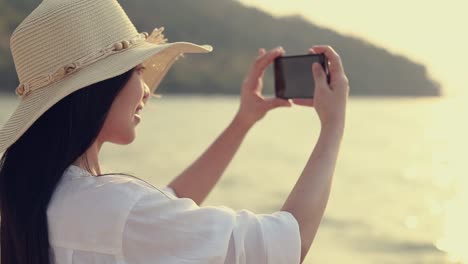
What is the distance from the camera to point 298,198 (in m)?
1.20

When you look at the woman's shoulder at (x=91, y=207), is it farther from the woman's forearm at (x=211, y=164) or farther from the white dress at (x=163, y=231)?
the woman's forearm at (x=211, y=164)

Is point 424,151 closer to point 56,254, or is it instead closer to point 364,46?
point 364,46

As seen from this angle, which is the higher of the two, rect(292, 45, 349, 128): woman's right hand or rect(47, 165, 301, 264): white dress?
rect(292, 45, 349, 128): woman's right hand

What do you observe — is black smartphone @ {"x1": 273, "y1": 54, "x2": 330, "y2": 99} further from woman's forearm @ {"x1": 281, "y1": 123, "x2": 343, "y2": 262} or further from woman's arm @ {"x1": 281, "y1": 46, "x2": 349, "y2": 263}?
woman's forearm @ {"x1": 281, "y1": 123, "x2": 343, "y2": 262}

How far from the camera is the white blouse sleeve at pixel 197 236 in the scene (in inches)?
44.9

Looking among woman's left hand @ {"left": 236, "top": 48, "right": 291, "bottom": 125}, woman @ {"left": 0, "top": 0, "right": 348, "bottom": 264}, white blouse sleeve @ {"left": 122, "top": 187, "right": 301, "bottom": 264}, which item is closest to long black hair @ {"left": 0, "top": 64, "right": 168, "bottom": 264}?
woman @ {"left": 0, "top": 0, "right": 348, "bottom": 264}

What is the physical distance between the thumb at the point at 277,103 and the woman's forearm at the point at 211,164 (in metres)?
0.07

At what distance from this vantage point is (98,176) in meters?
1.19

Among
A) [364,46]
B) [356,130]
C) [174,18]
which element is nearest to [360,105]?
[364,46]

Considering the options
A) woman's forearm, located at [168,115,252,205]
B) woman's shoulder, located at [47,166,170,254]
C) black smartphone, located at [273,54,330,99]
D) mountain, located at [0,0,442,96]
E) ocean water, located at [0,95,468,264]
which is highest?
black smartphone, located at [273,54,330,99]

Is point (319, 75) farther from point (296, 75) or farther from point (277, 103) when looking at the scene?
point (277, 103)

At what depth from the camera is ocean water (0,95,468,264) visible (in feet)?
25.1

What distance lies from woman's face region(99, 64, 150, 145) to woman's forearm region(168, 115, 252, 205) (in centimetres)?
37

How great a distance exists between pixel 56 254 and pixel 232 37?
113 ft
